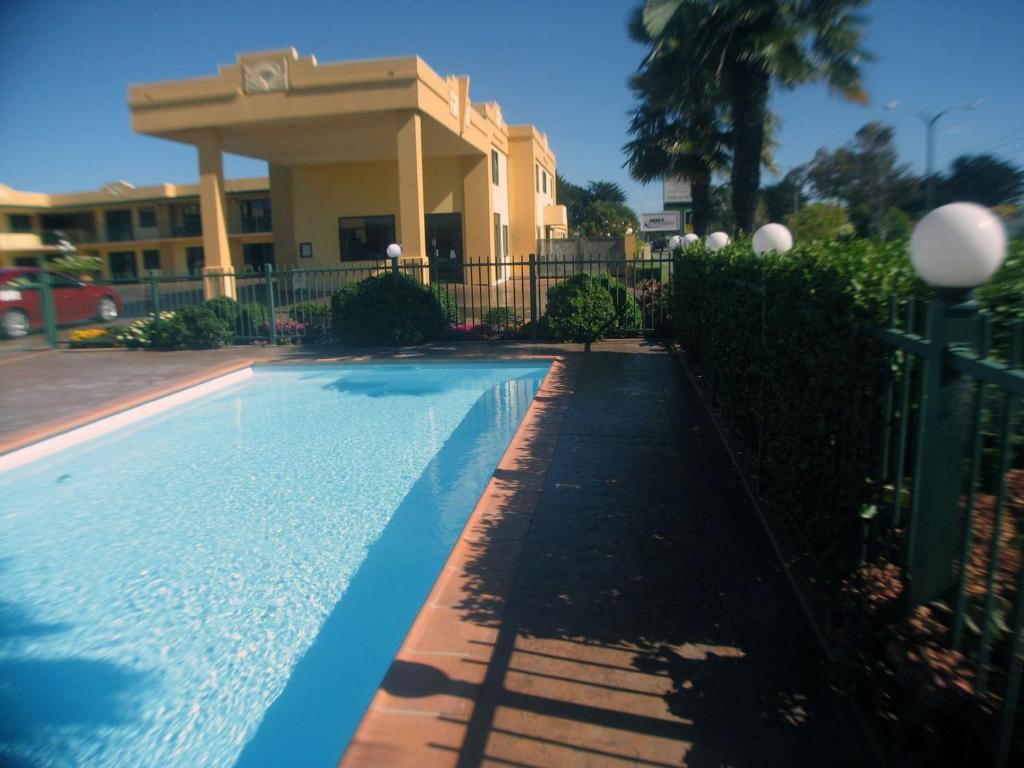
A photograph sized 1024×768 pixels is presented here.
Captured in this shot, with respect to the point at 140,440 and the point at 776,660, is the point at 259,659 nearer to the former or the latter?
the point at 776,660

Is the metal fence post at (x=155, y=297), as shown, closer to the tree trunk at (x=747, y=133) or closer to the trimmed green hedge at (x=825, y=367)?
the tree trunk at (x=747, y=133)

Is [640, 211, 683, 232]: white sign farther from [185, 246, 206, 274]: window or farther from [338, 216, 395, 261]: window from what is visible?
[185, 246, 206, 274]: window

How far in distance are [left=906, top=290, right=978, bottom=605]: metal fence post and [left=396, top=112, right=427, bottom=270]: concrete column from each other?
14.1 meters

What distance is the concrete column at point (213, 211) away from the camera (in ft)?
57.0

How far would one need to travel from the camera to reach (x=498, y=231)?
2591cm

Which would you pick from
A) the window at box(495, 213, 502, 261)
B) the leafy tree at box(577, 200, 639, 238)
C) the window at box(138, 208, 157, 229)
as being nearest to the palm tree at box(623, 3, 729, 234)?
the window at box(495, 213, 502, 261)

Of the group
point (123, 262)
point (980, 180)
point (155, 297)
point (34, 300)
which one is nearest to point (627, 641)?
point (155, 297)

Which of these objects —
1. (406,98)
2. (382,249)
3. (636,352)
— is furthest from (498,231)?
(636,352)

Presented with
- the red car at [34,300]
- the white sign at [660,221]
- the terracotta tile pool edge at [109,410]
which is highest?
the white sign at [660,221]

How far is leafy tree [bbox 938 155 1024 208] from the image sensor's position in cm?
3325

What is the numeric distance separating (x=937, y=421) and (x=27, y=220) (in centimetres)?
5000

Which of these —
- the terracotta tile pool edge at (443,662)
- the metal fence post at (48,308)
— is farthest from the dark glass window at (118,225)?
the terracotta tile pool edge at (443,662)

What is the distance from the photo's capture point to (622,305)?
14312 mm

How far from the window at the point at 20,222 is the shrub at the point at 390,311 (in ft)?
120
